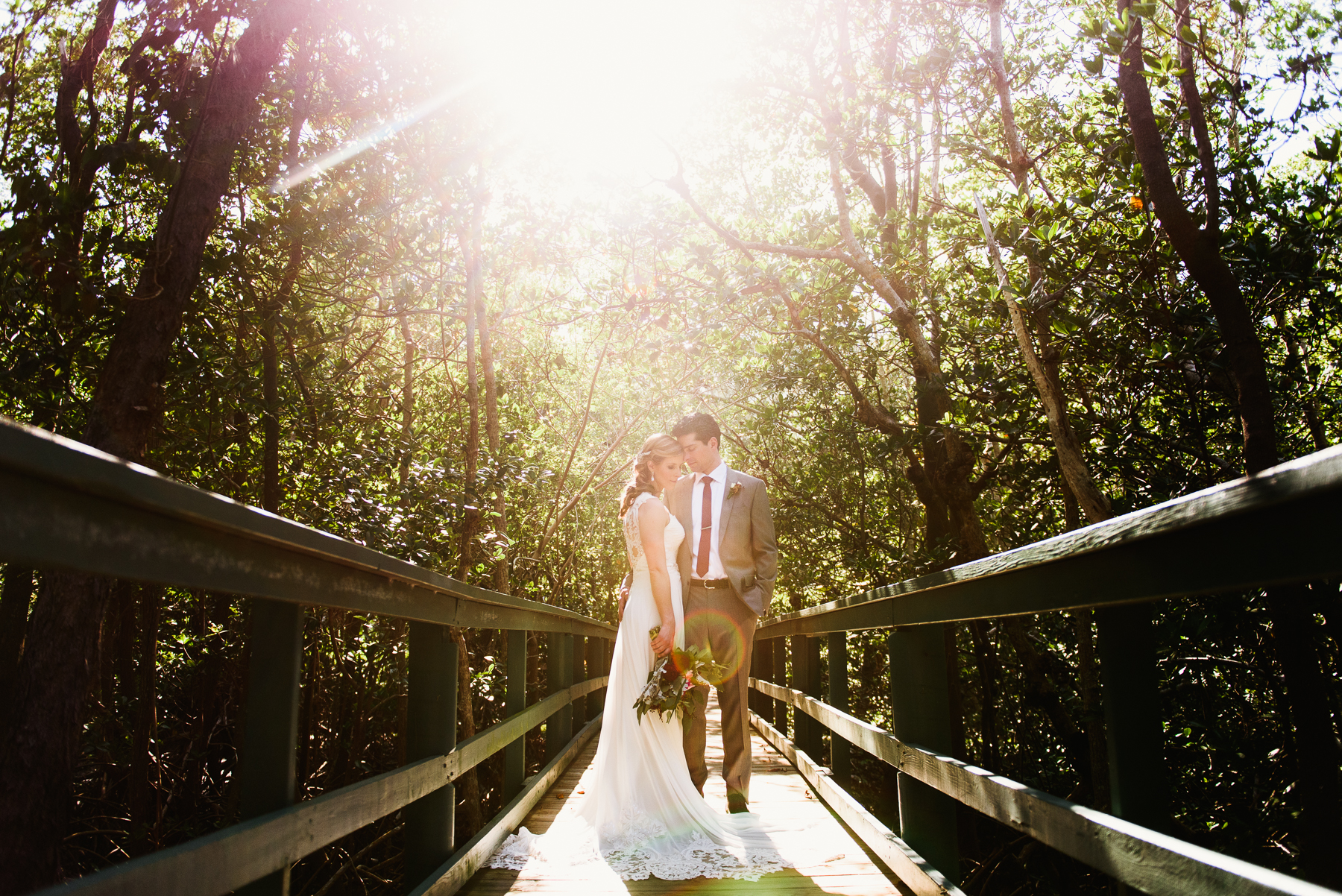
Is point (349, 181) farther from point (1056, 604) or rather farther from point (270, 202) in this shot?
point (1056, 604)

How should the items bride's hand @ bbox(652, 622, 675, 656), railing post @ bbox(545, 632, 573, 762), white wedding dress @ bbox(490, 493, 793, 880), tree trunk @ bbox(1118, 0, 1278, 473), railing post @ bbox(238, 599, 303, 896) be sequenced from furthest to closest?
railing post @ bbox(545, 632, 573, 762)
bride's hand @ bbox(652, 622, 675, 656)
tree trunk @ bbox(1118, 0, 1278, 473)
white wedding dress @ bbox(490, 493, 793, 880)
railing post @ bbox(238, 599, 303, 896)

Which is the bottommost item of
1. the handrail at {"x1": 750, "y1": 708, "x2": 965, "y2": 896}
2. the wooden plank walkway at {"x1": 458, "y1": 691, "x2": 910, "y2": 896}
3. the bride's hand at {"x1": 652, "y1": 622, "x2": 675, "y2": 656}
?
the wooden plank walkway at {"x1": 458, "y1": 691, "x2": 910, "y2": 896}

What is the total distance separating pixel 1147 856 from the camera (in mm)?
1395

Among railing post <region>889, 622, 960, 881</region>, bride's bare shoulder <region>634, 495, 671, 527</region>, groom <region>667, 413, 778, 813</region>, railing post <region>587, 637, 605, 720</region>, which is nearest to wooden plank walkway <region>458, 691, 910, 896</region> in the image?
railing post <region>889, 622, 960, 881</region>

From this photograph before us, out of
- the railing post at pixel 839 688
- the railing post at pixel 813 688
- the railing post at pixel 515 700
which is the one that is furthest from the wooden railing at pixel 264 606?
the railing post at pixel 813 688

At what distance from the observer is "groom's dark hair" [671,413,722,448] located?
478cm

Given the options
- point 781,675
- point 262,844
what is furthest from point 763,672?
point 262,844

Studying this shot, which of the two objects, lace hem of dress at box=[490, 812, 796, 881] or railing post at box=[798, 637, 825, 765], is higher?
railing post at box=[798, 637, 825, 765]

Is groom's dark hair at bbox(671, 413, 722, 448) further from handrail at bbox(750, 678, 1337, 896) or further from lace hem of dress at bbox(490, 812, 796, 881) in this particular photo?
handrail at bbox(750, 678, 1337, 896)

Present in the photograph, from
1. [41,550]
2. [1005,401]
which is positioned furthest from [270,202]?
[41,550]

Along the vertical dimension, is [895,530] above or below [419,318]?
below

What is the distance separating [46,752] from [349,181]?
4.41 metres

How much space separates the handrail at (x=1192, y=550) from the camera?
41.8 inches

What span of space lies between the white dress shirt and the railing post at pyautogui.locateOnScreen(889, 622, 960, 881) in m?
1.63
